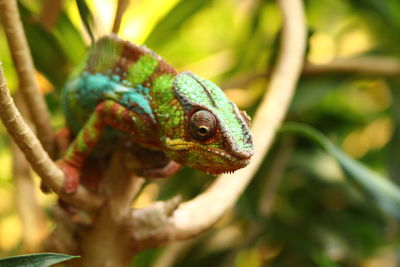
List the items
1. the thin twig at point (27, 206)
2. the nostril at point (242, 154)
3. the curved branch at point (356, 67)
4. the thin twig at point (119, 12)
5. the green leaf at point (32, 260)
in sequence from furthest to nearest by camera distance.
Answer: the curved branch at point (356, 67) < the thin twig at point (27, 206) < the thin twig at point (119, 12) < the nostril at point (242, 154) < the green leaf at point (32, 260)

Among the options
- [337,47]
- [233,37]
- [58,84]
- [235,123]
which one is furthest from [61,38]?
[337,47]

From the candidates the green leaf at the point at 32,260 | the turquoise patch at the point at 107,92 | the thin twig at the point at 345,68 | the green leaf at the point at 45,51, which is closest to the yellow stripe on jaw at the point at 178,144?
the turquoise patch at the point at 107,92

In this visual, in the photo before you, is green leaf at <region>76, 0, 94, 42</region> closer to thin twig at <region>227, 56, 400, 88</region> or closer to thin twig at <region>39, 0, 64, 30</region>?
thin twig at <region>39, 0, 64, 30</region>

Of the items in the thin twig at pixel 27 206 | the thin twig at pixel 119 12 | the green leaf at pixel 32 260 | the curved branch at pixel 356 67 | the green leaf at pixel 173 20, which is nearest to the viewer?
the green leaf at pixel 32 260

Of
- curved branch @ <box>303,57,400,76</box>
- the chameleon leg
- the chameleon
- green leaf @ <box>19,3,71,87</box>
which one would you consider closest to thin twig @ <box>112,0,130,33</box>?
the chameleon

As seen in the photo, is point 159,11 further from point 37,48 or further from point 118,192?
point 118,192

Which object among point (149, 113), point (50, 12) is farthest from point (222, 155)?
point (50, 12)

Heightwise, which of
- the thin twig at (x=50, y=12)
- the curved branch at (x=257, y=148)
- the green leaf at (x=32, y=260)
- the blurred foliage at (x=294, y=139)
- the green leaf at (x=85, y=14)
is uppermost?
the green leaf at (x=85, y=14)

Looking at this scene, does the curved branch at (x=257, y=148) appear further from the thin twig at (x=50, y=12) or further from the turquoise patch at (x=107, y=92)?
the thin twig at (x=50, y=12)
